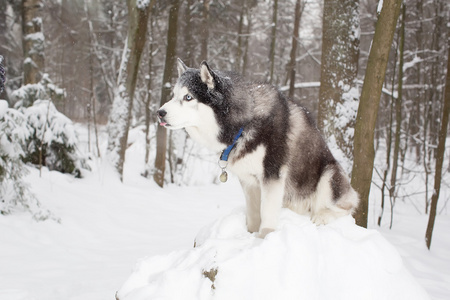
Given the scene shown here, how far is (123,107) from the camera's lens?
859cm

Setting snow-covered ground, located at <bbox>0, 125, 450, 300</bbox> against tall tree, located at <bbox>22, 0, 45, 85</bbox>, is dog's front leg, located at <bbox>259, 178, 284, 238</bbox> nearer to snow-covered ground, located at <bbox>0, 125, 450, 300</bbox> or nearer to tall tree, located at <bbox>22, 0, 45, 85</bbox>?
snow-covered ground, located at <bbox>0, 125, 450, 300</bbox>

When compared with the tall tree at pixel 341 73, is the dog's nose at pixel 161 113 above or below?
below

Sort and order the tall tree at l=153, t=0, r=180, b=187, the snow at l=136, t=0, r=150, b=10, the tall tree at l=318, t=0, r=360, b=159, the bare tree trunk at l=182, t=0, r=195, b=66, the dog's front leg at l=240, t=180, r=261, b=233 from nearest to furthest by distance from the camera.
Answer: the dog's front leg at l=240, t=180, r=261, b=233
the tall tree at l=318, t=0, r=360, b=159
the snow at l=136, t=0, r=150, b=10
the tall tree at l=153, t=0, r=180, b=187
the bare tree trunk at l=182, t=0, r=195, b=66

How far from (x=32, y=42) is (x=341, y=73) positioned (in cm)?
725

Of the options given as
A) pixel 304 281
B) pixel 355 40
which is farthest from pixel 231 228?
pixel 355 40

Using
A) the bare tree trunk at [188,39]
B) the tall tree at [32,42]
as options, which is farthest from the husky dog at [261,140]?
the bare tree trunk at [188,39]

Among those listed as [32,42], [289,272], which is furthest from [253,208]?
[32,42]

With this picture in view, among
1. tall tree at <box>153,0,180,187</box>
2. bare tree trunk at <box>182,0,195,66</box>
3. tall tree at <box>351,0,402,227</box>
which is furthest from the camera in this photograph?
bare tree trunk at <box>182,0,195,66</box>

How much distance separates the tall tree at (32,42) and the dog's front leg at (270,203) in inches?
304

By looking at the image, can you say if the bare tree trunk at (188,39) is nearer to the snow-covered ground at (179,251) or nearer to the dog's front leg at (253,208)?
the snow-covered ground at (179,251)

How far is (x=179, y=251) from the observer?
2727mm

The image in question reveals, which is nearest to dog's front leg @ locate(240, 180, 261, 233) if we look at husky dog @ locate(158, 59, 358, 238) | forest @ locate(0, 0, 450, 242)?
husky dog @ locate(158, 59, 358, 238)

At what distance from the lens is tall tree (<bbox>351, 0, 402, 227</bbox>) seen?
3.62 metres

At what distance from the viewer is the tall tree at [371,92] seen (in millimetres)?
3621
